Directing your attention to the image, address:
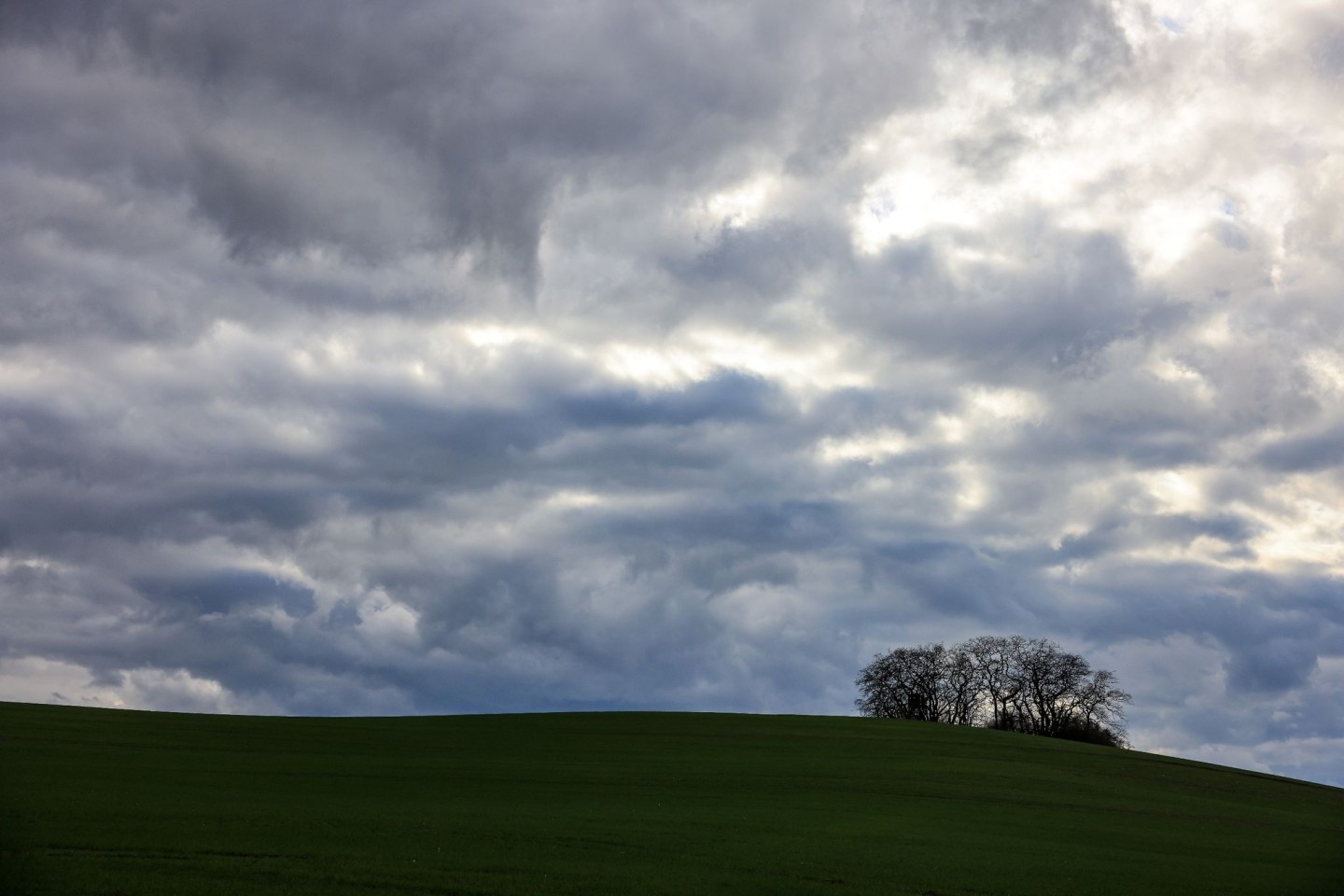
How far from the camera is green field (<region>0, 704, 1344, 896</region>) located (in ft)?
86.2

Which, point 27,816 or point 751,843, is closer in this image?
point 27,816

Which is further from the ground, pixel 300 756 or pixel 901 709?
pixel 901 709

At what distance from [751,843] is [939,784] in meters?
26.4

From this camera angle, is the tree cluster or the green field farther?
the tree cluster

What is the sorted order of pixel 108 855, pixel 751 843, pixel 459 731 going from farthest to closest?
pixel 459 731
pixel 751 843
pixel 108 855

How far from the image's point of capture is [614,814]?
40.7m

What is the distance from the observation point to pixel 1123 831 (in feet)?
148

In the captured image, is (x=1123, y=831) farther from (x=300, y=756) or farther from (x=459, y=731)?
(x=459, y=731)

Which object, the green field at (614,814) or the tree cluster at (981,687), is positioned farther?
the tree cluster at (981,687)

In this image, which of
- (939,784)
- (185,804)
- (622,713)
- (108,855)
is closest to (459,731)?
(622,713)

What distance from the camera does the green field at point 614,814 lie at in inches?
1034

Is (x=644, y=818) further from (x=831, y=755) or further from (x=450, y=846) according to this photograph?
(x=831, y=755)

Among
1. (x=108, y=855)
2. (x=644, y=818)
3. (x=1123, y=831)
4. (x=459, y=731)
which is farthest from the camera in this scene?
(x=459, y=731)

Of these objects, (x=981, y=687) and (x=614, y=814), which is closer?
(x=614, y=814)
